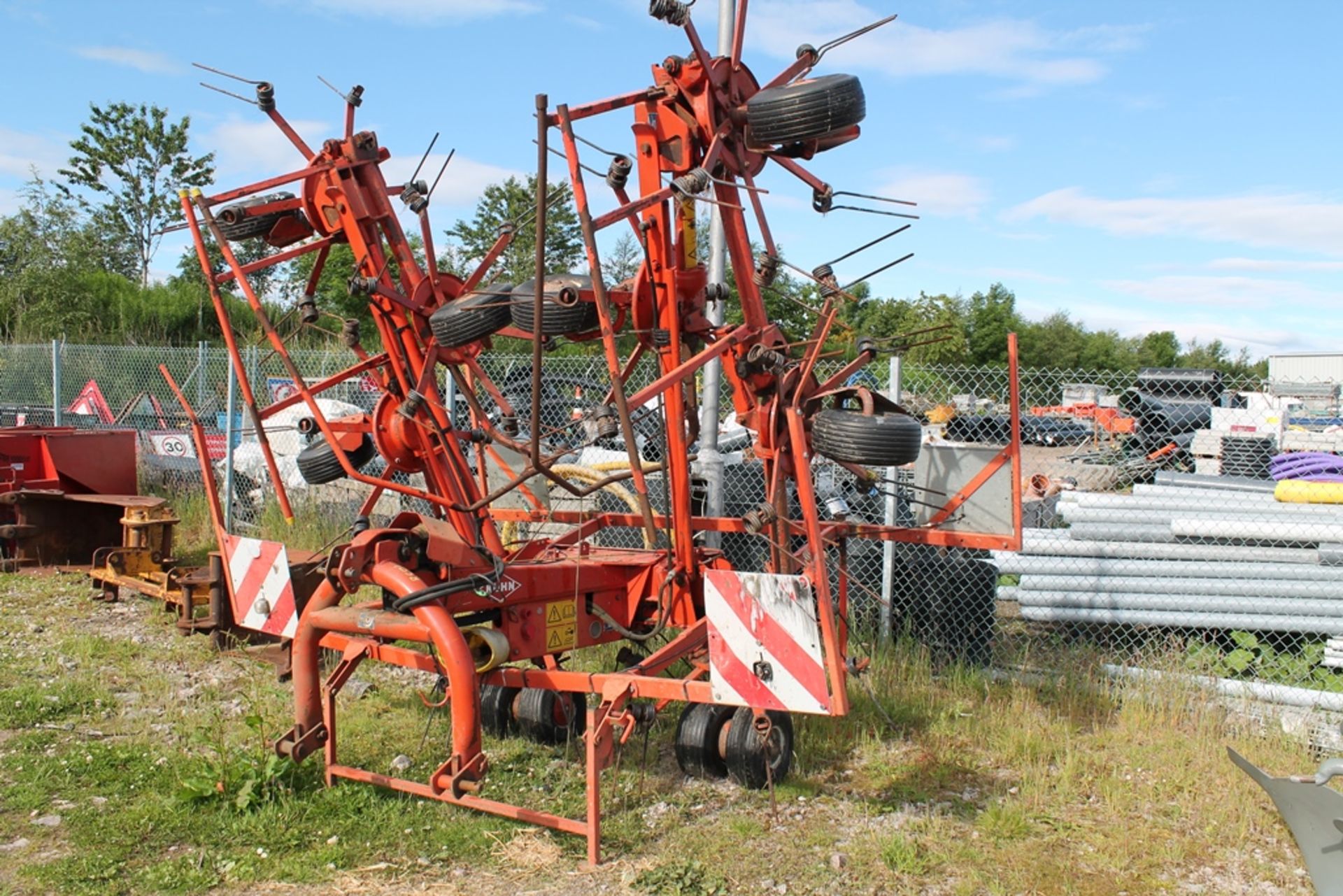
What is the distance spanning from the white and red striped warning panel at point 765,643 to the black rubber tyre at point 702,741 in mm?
812

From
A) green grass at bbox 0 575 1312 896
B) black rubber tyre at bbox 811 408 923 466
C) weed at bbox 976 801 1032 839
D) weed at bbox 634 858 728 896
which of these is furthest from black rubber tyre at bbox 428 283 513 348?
weed at bbox 976 801 1032 839

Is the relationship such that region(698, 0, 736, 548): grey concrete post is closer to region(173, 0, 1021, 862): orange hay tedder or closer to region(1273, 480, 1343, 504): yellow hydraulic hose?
region(173, 0, 1021, 862): orange hay tedder

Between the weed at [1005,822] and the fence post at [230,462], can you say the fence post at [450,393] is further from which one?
the weed at [1005,822]

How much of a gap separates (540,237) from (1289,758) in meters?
4.29

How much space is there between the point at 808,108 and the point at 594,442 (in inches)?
61.3

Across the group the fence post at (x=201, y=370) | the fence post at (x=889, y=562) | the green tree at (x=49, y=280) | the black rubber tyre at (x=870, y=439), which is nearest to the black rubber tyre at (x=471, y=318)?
the black rubber tyre at (x=870, y=439)

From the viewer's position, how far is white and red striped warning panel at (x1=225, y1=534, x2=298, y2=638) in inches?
199

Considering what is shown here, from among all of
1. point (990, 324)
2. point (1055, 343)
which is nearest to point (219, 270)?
point (990, 324)

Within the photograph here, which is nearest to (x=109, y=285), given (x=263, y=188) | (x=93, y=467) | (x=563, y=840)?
(x=93, y=467)

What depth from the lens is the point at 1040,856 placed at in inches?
169

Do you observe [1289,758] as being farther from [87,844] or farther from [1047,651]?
[87,844]

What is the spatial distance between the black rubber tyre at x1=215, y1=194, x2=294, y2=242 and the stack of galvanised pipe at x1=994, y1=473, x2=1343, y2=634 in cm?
462

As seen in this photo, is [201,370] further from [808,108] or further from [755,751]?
[808,108]

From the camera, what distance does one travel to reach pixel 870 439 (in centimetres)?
443
